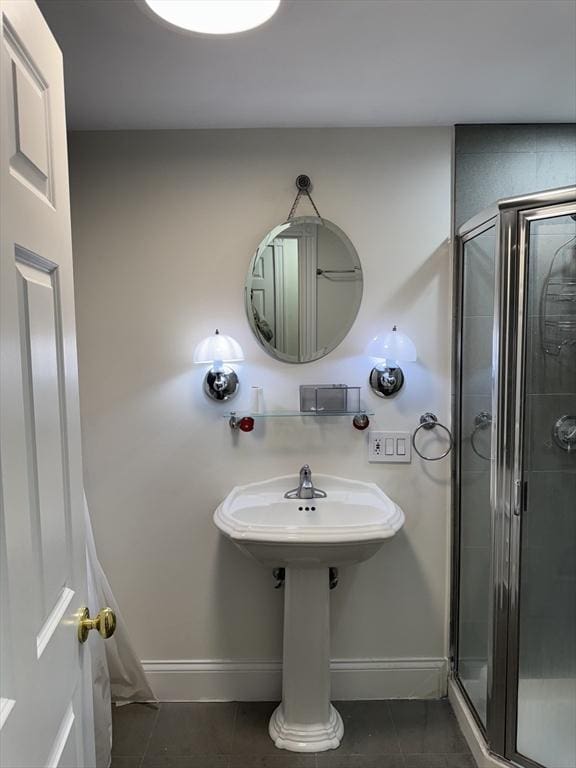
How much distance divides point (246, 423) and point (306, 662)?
92 centimetres

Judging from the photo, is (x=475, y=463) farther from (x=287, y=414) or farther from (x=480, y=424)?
(x=287, y=414)

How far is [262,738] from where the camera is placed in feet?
6.67

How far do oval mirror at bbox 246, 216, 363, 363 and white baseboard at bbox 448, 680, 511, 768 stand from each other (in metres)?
1.47

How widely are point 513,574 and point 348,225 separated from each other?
1414mm

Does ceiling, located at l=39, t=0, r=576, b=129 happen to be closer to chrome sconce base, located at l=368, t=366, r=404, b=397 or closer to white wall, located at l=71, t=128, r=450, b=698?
white wall, located at l=71, t=128, r=450, b=698

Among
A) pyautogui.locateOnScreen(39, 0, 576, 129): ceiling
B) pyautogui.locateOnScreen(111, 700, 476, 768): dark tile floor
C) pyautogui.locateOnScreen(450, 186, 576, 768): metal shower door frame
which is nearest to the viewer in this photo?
pyautogui.locateOnScreen(39, 0, 576, 129): ceiling

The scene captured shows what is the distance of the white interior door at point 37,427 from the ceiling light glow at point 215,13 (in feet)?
1.46

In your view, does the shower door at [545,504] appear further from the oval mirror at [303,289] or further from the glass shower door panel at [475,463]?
the oval mirror at [303,289]

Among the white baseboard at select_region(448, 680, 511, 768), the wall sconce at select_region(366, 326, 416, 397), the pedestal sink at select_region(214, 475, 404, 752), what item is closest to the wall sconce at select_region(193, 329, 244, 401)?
the pedestal sink at select_region(214, 475, 404, 752)

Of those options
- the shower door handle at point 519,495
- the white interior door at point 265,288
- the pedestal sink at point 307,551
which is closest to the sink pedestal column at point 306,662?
the pedestal sink at point 307,551

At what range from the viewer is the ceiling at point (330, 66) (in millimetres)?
1380

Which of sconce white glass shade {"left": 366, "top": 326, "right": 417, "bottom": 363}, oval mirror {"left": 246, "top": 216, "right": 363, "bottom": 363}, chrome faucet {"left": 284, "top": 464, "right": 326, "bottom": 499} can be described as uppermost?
oval mirror {"left": 246, "top": 216, "right": 363, "bottom": 363}

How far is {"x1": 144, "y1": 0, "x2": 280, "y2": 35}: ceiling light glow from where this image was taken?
1.27 metres

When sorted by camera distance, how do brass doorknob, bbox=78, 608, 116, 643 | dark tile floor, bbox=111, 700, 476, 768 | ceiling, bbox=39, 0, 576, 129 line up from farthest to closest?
dark tile floor, bbox=111, 700, 476, 768
ceiling, bbox=39, 0, 576, 129
brass doorknob, bbox=78, 608, 116, 643
